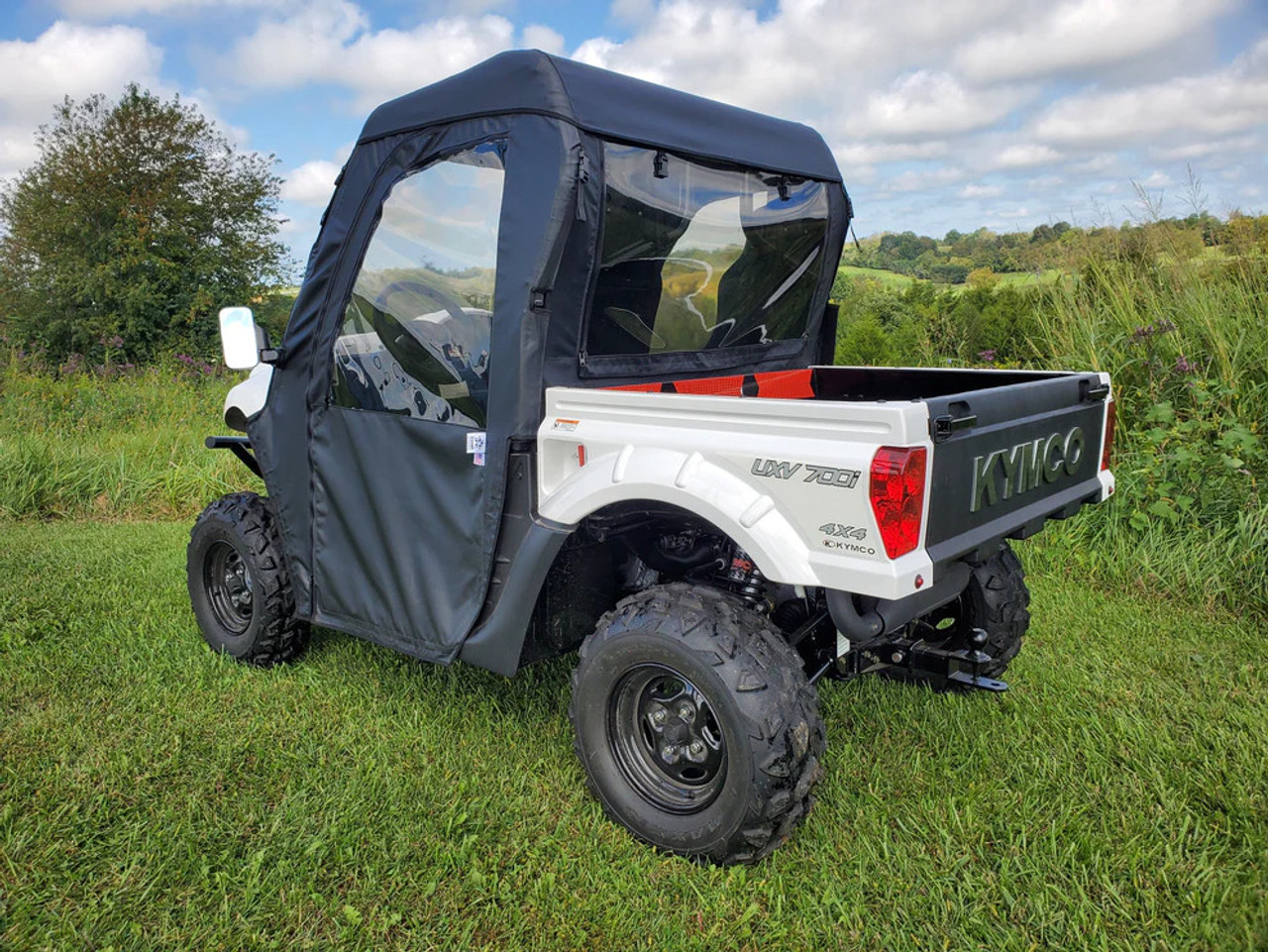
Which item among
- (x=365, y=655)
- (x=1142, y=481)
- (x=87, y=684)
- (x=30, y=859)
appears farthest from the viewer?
(x=1142, y=481)

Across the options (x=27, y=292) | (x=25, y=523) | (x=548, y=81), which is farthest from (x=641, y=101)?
(x=27, y=292)

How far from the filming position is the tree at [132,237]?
23.1 meters

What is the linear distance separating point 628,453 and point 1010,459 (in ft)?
3.61

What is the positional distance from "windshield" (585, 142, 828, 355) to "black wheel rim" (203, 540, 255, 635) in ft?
6.90

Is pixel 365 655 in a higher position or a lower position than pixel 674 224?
lower

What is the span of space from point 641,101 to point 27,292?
86.3ft

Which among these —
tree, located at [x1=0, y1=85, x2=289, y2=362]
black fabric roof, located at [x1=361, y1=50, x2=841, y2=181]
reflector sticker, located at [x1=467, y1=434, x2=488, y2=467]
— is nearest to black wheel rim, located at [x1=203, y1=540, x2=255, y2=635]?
reflector sticker, located at [x1=467, y1=434, x2=488, y2=467]

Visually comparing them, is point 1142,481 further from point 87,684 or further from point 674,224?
point 87,684

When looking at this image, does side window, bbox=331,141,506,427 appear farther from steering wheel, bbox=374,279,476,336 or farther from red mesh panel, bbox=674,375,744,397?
red mesh panel, bbox=674,375,744,397

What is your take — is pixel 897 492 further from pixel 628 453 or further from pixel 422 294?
pixel 422 294

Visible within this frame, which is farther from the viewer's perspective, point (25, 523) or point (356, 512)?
point (25, 523)

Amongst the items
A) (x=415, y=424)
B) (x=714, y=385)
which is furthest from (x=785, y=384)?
(x=415, y=424)

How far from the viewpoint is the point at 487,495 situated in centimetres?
300

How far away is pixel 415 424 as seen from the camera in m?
3.22
